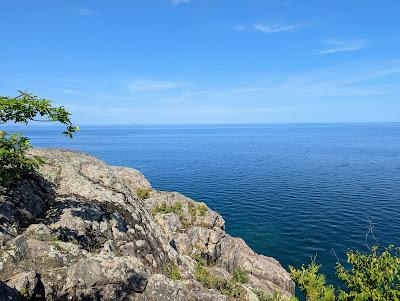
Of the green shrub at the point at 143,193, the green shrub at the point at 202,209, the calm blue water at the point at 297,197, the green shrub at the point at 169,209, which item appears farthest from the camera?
the calm blue water at the point at 297,197

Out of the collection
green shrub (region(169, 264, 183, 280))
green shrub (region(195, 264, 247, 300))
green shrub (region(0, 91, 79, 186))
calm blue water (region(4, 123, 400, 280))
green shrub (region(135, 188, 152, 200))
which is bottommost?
calm blue water (region(4, 123, 400, 280))

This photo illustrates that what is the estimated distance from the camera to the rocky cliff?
1442 cm

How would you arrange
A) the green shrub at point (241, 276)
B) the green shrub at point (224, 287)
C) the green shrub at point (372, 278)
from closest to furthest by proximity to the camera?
1. the green shrub at point (372, 278)
2. the green shrub at point (224, 287)
3. the green shrub at point (241, 276)

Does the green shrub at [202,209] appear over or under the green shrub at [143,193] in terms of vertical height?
under

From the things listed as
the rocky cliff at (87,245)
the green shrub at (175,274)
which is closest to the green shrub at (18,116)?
the rocky cliff at (87,245)

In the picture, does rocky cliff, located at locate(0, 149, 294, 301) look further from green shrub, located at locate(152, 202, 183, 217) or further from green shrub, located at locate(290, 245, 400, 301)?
green shrub, located at locate(290, 245, 400, 301)

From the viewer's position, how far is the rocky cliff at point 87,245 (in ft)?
47.3

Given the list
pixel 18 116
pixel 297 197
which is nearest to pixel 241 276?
pixel 18 116

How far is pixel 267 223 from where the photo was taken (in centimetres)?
6756

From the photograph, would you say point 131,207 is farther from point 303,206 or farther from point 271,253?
point 303,206

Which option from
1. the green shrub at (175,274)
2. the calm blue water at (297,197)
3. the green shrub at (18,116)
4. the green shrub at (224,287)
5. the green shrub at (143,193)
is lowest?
the calm blue water at (297,197)

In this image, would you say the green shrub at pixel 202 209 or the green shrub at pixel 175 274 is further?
the green shrub at pixel 202 209

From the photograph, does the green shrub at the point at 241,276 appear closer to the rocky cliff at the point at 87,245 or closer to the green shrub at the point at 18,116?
the rocky cliff at the point at 87,245

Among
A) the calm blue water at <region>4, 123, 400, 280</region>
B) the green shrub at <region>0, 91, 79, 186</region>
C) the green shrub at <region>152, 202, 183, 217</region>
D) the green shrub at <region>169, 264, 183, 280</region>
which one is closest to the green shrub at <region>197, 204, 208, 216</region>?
the green shrub at <region>152, 202, 183, 217</region>
